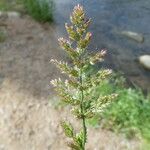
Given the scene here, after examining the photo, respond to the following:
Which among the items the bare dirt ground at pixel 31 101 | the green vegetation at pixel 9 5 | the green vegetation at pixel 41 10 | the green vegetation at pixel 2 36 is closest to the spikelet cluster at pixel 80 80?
the bare dirt ground at pixel 31 101

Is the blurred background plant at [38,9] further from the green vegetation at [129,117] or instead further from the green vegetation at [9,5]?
the green vegetation at [129,117]

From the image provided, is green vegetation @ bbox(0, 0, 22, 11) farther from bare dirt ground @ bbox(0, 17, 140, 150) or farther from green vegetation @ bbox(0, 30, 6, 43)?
green vegetation @ bbox(0, 30, 6, 43)

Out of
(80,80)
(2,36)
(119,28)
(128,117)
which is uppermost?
(80,80)

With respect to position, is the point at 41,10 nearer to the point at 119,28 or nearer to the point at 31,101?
the point at 119,28

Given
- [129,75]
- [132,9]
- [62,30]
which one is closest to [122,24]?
[132,9]

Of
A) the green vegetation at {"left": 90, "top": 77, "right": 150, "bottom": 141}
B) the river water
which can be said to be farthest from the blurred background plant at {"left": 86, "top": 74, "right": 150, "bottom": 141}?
the river water

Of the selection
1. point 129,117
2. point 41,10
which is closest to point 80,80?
point 129,117

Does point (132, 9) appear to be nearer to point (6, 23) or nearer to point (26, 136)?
point (6, 23)
